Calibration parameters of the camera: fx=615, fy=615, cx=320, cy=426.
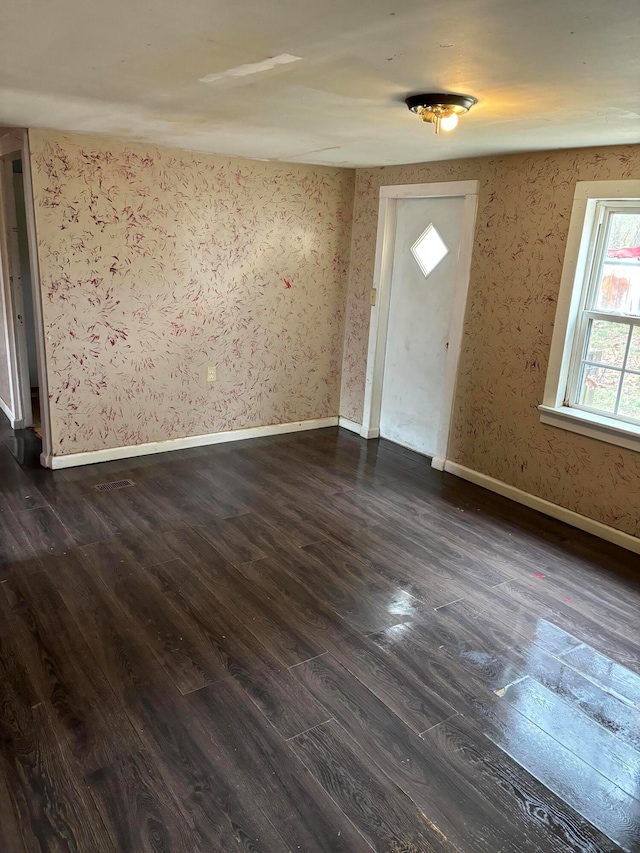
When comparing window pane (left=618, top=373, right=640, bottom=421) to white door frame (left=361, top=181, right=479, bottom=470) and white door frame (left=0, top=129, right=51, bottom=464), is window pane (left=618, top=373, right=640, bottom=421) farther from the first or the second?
white door frame (left=0, top=129, right=51, bottom=464)

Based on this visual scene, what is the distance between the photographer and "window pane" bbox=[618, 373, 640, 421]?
11.2 ft

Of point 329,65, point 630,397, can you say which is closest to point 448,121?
point 329,65

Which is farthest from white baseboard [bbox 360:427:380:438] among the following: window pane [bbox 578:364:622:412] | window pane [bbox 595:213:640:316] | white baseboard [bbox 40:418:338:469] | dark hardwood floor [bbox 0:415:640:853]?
window pane [bbox 595:213:640:316]

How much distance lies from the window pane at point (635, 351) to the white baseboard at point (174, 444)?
260 cm

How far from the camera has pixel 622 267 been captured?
134 inches

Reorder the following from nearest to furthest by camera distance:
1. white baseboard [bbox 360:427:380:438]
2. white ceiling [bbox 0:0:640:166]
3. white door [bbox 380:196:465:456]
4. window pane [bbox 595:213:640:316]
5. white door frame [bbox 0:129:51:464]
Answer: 1. white ceiling [bbox 0:0:640:166]
2. window pane [bbox 595:213:640:316]
3. white door frame [bbox 0:129:51:464]
4. white door [bbox 380:196:465:456]
5. white baseboard [bbox 360:427:380:438]

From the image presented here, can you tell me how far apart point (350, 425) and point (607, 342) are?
2.34m

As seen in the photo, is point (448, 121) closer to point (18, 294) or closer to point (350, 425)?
point (350, 425)

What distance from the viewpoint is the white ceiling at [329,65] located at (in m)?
1.47

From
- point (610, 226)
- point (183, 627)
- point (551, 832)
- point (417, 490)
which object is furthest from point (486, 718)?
point (610, 226)

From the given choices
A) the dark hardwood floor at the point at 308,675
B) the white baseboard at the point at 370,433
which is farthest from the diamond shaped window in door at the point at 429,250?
the dark hardwood floor at the point at 308,675

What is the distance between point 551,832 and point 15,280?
4.61 metres

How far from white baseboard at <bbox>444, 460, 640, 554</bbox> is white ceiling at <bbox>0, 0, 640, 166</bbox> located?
2066 mm

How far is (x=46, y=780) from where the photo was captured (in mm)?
1821
